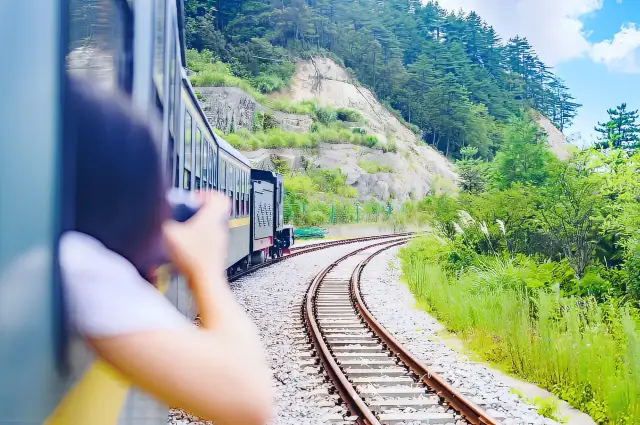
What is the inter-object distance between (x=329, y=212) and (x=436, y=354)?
2700 centimetres

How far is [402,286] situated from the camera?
13.9 meters

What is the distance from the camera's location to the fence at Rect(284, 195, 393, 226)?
32.3 metres

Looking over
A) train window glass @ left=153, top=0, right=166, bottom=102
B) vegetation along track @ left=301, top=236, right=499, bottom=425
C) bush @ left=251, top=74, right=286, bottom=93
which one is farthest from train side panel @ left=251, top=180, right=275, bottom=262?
bush @ left=251, top=74, right=286, bottom=93

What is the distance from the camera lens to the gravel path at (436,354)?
18.4 feet

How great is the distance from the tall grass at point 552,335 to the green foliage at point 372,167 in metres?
34.6

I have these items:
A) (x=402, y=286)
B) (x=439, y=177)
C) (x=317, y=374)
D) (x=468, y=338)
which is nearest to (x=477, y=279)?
(x=468, y=338)

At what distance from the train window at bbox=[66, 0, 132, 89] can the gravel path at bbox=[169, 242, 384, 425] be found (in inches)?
19.9

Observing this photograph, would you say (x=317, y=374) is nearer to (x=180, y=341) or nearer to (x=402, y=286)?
(x=180, y=341)

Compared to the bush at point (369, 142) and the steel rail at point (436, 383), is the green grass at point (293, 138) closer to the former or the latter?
the bush at point (369, 142)

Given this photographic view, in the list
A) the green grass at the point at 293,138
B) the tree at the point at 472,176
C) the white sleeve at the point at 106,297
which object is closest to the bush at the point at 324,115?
the green grass at the point at 293,138

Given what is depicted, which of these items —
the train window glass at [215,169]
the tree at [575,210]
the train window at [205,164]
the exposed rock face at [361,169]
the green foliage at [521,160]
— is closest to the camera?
the train window at [205,164]

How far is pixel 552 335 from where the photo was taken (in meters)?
6.68

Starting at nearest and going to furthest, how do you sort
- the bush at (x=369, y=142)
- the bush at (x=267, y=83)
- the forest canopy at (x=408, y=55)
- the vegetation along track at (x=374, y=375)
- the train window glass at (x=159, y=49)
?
the train window glass at (x=159, y=49) < the vegetation along track at (x=374, y=375) < the bush at (x=369, y=142) < the bush at (x=267, y=83) < the forest canopy at (x=408, y=55)

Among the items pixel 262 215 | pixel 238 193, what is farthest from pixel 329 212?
pixel 238 193
